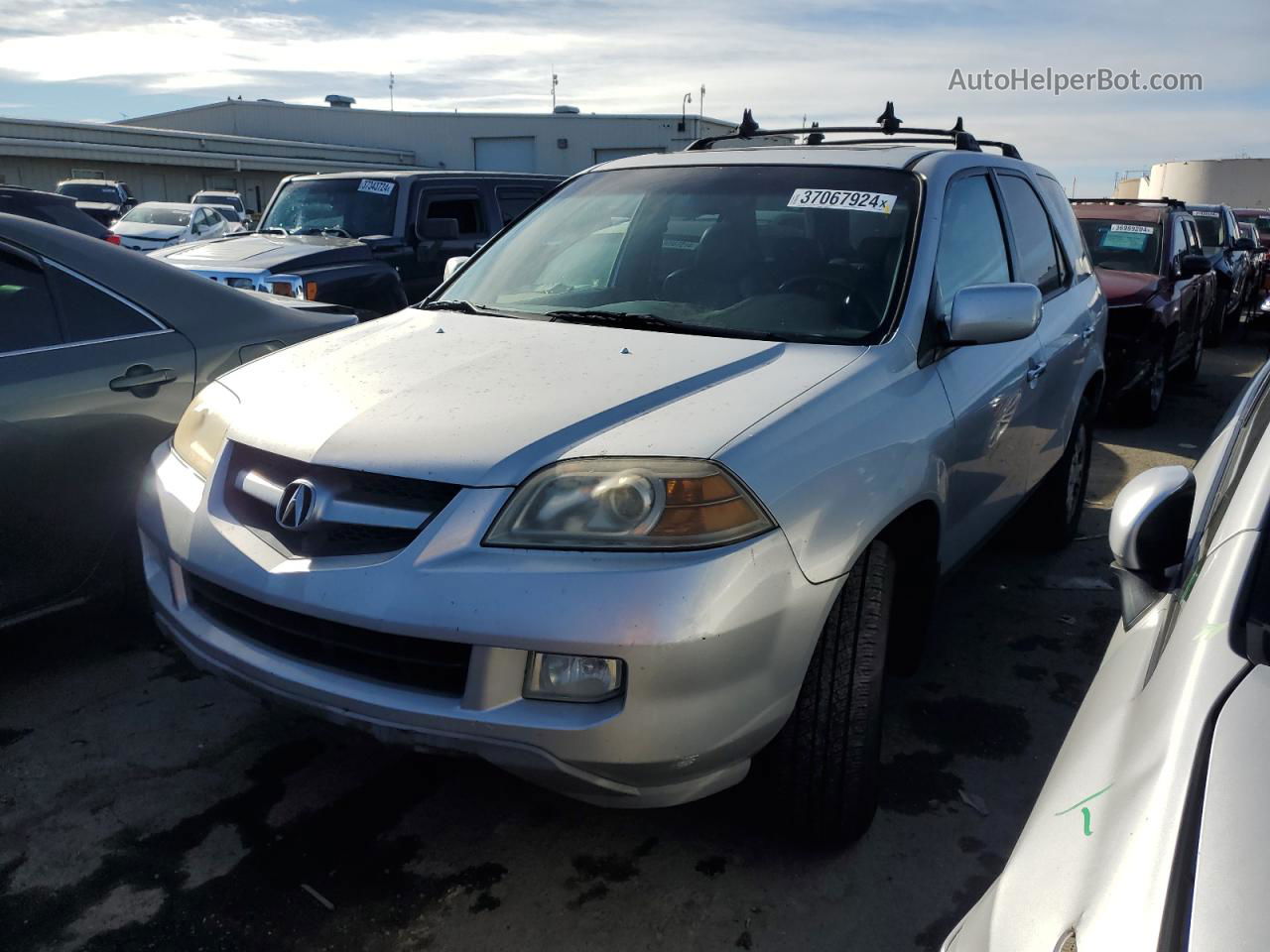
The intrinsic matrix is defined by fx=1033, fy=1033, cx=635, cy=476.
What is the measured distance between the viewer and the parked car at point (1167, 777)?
3.41ft

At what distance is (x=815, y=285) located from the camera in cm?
305

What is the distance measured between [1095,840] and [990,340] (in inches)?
75.3

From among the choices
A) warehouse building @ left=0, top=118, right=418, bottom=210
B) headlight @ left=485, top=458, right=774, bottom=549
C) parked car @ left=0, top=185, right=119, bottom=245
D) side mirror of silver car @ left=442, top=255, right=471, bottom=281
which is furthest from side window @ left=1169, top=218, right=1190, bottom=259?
warehouse building @ left=0, top=118, right=418, bottom=210

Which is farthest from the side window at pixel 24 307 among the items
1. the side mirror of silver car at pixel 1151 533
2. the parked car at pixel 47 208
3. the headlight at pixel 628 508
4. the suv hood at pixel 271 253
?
the parked car at pixel 47 208

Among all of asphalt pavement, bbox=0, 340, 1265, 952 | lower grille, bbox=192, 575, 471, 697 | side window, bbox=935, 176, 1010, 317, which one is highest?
side window, bbox=935, 176, 1010, 317

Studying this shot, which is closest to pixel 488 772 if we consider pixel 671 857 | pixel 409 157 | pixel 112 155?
pixel 671 857

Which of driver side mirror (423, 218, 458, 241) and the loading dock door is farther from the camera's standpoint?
the loading dock door

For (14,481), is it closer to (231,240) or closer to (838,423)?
(838,423)

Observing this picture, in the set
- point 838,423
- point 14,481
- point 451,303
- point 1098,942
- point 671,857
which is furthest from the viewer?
point 451,303

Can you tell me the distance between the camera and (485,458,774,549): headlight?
6.77 ft

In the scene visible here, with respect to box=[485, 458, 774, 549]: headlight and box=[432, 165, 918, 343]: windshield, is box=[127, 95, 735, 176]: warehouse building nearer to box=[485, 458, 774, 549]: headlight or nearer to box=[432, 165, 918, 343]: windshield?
box=[432, 165, 918, 343]: windshield

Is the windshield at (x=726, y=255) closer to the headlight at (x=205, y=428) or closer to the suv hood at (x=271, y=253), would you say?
the headlight at (x=205, y=428)

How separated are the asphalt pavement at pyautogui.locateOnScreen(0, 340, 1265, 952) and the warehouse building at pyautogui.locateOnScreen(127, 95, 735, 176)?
119 feet

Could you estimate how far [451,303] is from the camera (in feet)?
11.4
